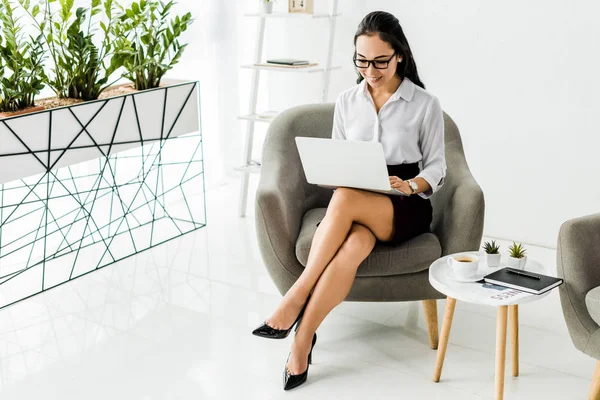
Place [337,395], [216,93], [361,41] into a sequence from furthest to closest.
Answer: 1. [216,93]
2. [361,41]
3. [337,395]

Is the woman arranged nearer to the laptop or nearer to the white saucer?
the laptop

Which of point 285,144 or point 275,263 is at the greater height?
point 285,144

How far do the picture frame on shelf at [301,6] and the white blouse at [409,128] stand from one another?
56.5 inches

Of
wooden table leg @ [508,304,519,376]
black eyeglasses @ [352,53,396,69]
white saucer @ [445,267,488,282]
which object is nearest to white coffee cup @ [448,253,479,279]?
white saucer @ [445,267,488,282]

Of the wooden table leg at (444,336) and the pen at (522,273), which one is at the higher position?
the pen at (522,273)

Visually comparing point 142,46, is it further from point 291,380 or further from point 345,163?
point 291,380

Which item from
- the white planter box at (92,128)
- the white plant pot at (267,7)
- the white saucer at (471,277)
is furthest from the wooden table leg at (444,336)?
the white plant pot at (267,7)

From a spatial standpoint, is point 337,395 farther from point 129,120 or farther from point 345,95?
point 129,120

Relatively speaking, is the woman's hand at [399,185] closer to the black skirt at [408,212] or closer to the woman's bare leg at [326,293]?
the black skirt at [408,212]

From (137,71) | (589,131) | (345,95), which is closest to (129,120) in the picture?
(137,71)

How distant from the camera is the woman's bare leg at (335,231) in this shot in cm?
245

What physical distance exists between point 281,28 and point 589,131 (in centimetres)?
192

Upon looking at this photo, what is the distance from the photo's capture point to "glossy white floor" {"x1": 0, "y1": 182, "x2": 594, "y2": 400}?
2.46m

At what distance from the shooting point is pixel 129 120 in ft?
11.5
